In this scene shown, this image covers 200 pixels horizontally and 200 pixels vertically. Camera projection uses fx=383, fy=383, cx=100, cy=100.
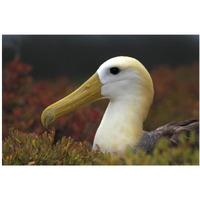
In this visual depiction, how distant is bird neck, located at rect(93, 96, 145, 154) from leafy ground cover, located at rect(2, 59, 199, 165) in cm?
13

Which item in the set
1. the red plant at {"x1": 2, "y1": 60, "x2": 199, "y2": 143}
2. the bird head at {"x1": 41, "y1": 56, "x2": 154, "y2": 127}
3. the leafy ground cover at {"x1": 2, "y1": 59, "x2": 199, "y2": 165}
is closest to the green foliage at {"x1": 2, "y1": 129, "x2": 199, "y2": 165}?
the leafy ground cover at {"x1": 2, "y1": 59, "x2": 199, "y2": 165}

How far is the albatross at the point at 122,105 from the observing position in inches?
113

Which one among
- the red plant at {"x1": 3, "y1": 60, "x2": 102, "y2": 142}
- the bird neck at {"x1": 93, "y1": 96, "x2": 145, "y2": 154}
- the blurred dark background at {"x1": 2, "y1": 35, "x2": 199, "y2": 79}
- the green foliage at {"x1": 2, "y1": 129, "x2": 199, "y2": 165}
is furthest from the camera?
the red plant at {"x1": 3, "y1": 60, "x2": 102, "y2": 142}

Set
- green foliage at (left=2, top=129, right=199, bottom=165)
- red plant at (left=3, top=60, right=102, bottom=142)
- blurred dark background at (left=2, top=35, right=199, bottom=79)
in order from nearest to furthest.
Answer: green foliage at (left=2, top=129, right=199, bottom=165) < blurred dark background at (left=2, top=35, right=199, bottom=79) < red plant at (left=3, top=60, right=102, bottom=142)

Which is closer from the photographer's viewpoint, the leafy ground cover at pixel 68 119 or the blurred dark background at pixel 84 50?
the leafy ground cover at pixel 68 119

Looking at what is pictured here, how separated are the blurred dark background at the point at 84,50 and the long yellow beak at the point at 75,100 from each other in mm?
673

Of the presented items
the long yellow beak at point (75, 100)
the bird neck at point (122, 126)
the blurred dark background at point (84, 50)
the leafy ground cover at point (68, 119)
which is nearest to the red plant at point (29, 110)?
the leafy ground cover at point (68, 119)

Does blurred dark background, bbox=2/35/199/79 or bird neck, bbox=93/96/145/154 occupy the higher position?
blurred dark background, bbox=2/35/199/79

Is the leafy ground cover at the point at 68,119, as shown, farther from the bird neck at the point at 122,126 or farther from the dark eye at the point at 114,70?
the dark eye at the point at 114,70

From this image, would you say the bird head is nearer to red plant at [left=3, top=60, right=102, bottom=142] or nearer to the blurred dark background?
the blurred dark background

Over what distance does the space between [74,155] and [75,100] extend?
52 cm

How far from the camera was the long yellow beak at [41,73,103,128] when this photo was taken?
2955 millimetres

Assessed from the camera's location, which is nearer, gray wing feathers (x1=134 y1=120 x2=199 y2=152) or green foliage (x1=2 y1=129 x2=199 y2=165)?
green foliage (x1=2 y1=129 x2=199 y2=165)
